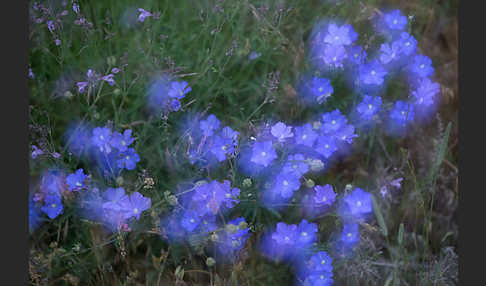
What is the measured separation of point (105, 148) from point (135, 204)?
355 millimetres

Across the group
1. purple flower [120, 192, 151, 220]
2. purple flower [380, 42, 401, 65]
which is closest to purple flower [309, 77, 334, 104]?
purple flower [380, 42, 401, 65]

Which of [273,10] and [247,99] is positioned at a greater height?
[273,10]

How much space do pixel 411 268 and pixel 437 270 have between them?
0.15 m

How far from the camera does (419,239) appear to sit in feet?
10.3

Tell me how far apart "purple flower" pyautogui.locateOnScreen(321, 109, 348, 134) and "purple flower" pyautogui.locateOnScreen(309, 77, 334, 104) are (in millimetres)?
95

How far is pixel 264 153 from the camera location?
9.14ft

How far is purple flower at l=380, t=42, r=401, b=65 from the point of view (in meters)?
3.32

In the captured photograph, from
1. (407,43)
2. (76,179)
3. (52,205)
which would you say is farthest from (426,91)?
(52,205)

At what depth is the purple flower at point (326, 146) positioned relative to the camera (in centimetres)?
302

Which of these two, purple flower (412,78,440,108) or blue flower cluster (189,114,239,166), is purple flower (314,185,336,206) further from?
purple flower (412,78,440,108)

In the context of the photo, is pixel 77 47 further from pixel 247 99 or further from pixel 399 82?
pixel 399 82

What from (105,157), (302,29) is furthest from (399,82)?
(105,157)

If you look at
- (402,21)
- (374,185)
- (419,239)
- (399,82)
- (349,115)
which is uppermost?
(402,21)

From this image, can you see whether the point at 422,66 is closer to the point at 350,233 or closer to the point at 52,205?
the point at 350,233
